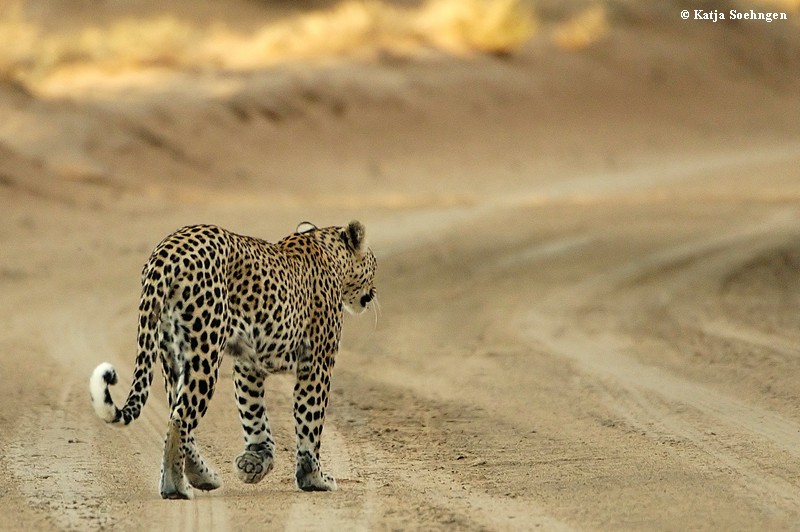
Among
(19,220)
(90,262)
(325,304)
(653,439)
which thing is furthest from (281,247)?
(19,220)

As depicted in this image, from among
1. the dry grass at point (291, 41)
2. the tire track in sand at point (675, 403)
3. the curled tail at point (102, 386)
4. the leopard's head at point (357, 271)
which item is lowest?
the tire track in sand at point (675, 403)

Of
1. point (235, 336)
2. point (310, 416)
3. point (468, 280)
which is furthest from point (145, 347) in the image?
point (468, 280)

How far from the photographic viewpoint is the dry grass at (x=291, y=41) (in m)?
31.0

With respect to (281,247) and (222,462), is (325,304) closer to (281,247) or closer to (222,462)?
(281,247)

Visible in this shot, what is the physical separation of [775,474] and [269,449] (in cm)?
280

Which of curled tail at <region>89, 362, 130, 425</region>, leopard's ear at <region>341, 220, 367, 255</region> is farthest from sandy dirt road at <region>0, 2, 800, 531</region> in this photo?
leopard's ear at <region>341, 220, 367, 255</region>

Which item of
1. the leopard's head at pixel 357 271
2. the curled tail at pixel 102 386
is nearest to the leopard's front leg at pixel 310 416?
the leopard's head at pixel 357 271

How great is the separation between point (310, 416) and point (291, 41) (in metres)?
26.0

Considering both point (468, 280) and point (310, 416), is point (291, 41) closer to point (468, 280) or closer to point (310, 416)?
point (468, 280)

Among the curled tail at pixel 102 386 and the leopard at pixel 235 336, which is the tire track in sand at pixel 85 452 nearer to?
the leopard at pixel 235 336

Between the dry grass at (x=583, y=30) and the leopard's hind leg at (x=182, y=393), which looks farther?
the dry grass at (x=583, y=30)

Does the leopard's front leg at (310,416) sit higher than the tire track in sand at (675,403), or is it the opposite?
the leopard's front leg at (310,416)

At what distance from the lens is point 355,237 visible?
9172 millimetres

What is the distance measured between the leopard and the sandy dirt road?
0.26 m
